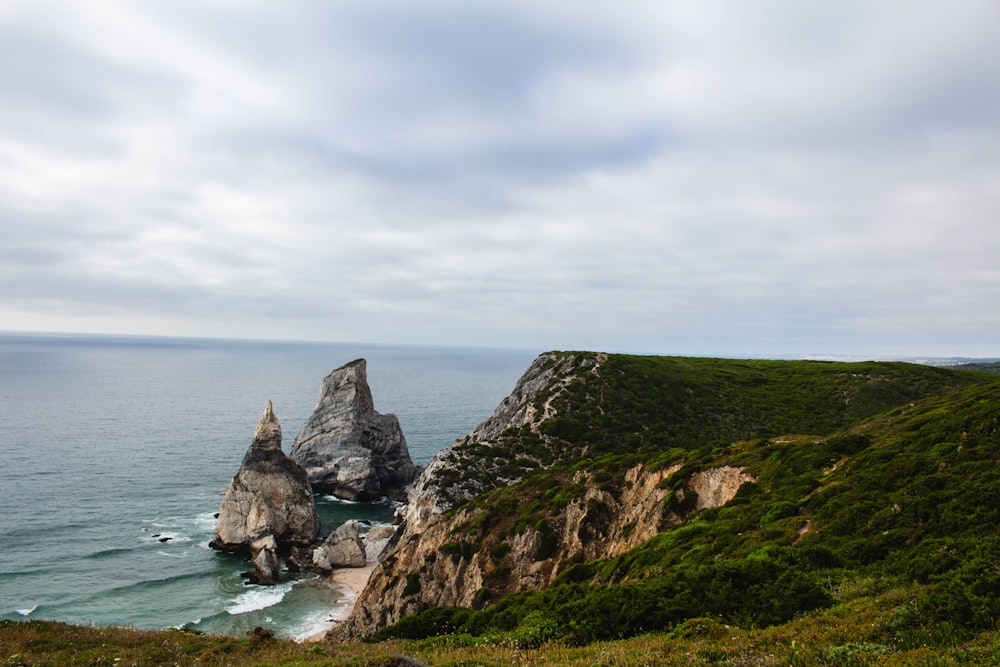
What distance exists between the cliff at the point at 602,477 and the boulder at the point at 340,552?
52.0ft

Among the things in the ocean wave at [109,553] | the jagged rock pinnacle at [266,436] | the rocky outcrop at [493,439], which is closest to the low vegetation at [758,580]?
the rocky outcrop at [493,439]

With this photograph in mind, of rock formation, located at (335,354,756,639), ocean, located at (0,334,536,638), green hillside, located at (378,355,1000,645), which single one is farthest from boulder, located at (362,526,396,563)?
green hillside, located at (378,355,1000,645)

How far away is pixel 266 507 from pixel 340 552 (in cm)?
1134

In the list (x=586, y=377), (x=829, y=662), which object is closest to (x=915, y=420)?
(x=829, y=662)

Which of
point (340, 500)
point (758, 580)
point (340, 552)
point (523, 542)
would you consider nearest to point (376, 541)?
point (340, 552)

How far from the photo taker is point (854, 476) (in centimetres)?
2128

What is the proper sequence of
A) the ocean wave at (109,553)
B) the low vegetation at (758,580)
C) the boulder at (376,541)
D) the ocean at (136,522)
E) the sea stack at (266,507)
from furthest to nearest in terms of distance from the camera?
the boulder at (376,541) < the sea stack at (266,507) < the ocean wave at (109,553) < the ocean at (136,522) < the low vegetation at (758,580)

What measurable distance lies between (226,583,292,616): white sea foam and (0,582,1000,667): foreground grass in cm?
3043

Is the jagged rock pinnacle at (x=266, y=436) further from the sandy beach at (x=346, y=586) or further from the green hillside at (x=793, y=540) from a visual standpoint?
the green hillside at (x=793, y=540)

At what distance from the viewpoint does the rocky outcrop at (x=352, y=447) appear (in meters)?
88.8

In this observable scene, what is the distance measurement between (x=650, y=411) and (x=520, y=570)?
3534 cm

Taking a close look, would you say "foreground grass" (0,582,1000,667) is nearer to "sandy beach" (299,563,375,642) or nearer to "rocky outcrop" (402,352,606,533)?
"sandy beach" (299,563,375,642)

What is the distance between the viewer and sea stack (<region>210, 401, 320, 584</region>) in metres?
61.8

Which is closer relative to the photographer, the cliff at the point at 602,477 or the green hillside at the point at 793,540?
the green hillside at the point at 793,540
